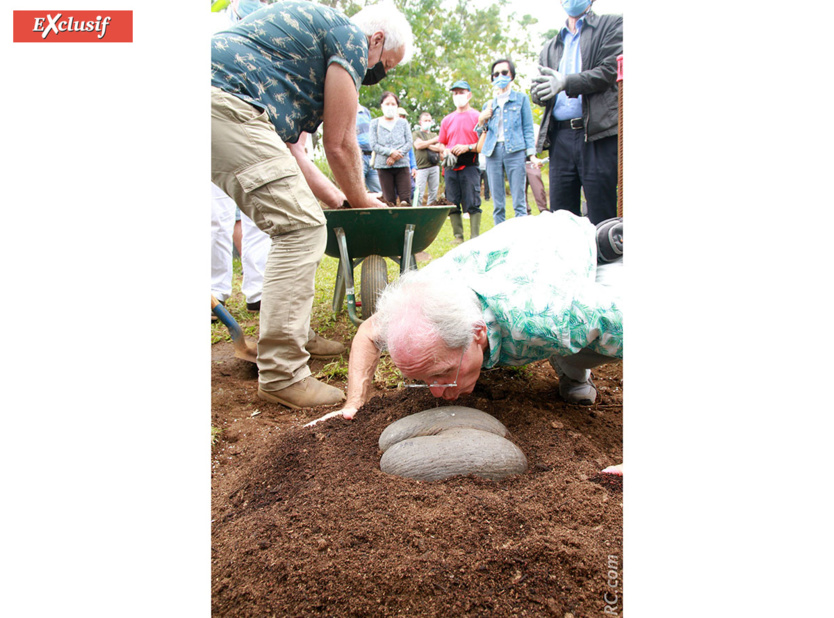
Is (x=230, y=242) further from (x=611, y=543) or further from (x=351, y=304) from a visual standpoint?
(x=611, y=543)

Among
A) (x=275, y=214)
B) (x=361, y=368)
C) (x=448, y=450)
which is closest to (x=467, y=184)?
(x=275, y=214)

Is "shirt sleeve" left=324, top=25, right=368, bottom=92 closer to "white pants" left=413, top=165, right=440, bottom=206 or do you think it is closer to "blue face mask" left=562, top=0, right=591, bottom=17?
"blue face mask" left=562, top=0, right=591, bottom=17

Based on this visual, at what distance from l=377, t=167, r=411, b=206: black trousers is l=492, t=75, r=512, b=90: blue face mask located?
2127mm

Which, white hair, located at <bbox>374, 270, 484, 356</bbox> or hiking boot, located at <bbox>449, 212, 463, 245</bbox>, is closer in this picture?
white hair, located at <bbox>374, 270, 484, 356</bbox>

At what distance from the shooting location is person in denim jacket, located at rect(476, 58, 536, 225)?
515 cm

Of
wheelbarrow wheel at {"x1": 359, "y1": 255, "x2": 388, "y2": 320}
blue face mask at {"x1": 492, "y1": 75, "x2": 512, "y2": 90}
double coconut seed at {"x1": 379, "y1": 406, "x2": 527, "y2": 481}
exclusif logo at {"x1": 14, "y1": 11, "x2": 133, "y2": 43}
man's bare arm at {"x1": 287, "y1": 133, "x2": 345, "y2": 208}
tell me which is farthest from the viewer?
blue face mask at {"x1": 492, "y1": 75, "x2": 512, "y2": 90}

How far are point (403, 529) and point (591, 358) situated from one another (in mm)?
1136

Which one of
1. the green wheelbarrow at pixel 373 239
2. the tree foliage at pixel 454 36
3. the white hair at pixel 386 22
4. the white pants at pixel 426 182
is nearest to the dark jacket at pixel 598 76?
the tree foliage at pixel 454 36

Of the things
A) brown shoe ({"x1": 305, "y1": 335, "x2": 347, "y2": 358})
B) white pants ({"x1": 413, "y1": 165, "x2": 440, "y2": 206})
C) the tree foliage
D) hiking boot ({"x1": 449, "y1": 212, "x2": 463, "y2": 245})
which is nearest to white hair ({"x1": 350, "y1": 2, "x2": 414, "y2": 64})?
the tree foliage

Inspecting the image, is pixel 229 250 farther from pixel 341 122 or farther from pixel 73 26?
pixel 73 26

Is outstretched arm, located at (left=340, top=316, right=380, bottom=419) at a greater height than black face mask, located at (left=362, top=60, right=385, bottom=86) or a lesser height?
lesser

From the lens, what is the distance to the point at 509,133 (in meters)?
5.22

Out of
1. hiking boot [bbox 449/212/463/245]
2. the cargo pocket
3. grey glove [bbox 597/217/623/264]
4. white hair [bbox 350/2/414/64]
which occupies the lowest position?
grey glove [bbox 597/217/623/264]

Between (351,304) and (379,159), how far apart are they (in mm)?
4175
